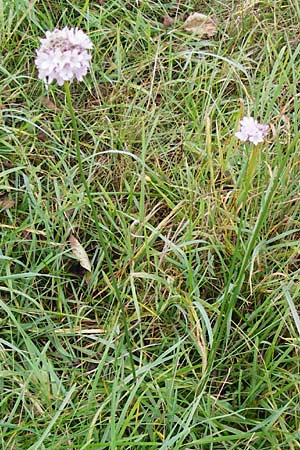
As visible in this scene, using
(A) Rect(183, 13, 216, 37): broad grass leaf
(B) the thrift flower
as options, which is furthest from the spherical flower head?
(A) Rect(183, 13, 216, 37): broad grass leaf

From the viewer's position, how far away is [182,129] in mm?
1927

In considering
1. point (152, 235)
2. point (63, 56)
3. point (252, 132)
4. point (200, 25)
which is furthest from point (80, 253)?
point (200, 25)

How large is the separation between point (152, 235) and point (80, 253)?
18 centimetres

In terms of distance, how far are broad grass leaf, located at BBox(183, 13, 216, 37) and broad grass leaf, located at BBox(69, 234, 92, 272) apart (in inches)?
33.2

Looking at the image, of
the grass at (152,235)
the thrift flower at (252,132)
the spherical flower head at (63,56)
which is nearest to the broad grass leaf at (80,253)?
the grass at (152,235)

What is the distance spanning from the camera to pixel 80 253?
1.69 metres

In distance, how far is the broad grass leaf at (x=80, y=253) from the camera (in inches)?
65.8

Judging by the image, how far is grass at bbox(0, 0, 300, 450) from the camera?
1421 mm

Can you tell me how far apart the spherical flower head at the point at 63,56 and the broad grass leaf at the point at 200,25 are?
4.07ft

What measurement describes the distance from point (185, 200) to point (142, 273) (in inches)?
9.7

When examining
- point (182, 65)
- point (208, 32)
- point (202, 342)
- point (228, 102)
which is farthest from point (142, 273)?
point (208, 32)

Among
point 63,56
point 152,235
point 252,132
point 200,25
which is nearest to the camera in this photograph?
point 63,56

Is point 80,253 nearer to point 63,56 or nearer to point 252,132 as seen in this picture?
point 252,132

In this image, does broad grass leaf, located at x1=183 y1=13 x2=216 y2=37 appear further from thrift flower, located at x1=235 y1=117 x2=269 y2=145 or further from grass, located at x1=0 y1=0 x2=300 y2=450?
thrift flower, located at x1=235 y1=117 x2=269 y2=145
